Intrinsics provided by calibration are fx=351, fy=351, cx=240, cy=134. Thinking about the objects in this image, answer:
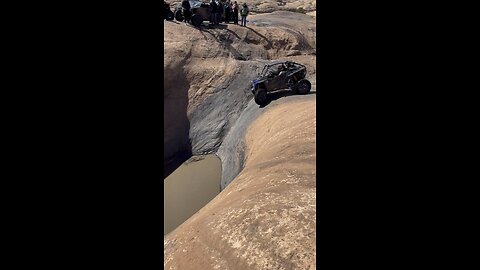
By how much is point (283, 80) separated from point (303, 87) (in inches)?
36.5

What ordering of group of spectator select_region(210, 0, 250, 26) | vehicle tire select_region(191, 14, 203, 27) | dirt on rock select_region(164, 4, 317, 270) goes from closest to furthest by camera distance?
1. dirt on rock select_region(164, 4, 317, 270)
2. vehicle tire select_region(191, 14, 203, 27)
3. group of spectator select_region(210, 0, 250, 26)

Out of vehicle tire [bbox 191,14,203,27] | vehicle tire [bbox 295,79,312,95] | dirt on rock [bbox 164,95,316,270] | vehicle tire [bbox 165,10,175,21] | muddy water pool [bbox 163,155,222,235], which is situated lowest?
muddy water pool [bbox 163,155,222,235]

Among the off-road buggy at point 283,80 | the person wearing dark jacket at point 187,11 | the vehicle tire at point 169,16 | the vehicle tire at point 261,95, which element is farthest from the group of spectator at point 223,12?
the vehicle tire at point 261,95

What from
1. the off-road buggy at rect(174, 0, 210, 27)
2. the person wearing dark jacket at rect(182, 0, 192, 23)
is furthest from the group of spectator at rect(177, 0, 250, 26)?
the off-road buggy at rect(174, 0, 210, 27)

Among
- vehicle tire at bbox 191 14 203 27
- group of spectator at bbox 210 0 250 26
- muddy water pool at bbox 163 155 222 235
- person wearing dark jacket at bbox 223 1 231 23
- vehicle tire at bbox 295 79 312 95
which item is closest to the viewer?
muddy water pool at bbox 163 155 222 235

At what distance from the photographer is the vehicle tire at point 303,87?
1493 centimetres

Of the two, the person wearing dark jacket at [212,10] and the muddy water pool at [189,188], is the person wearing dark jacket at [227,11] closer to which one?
the person wearing dark jacket at [212,10]

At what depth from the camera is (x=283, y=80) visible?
48.8 feet

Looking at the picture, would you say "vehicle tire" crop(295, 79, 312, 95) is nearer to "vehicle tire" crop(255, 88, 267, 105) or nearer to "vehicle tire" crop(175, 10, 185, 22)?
"vehicle tire" crop(255, 88, 267, 105)

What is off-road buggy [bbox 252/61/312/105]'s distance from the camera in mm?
14828
